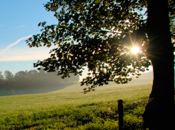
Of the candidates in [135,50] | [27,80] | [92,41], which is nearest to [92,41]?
[92,41]

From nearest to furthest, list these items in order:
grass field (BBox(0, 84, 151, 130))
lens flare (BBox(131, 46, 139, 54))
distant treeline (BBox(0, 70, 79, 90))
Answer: grass field (BBox(0, 84, 151, 130)) < lens flare (BBox(131, 46, 139, 54)) < distant treeline (BBox(0, 70, 79, 90))

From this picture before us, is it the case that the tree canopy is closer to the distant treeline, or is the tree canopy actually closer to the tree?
the tree

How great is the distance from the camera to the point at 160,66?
8.00 meters

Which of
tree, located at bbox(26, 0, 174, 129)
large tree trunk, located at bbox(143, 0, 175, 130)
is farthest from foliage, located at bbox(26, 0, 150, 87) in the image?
large tree trunk, located at bbox(143, 0, 175, 130)

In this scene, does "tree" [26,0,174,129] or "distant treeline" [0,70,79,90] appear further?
"distant treeline" [0,70,79,90]

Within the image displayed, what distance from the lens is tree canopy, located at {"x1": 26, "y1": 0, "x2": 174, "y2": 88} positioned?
952 cm

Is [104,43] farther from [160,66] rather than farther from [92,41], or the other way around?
[160,66]

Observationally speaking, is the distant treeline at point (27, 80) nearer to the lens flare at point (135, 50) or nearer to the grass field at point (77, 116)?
the grass field at point (77, 116)

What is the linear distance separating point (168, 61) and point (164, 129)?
3189 millimetres

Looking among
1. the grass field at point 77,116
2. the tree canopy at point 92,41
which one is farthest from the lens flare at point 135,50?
the grass field at point 77,116

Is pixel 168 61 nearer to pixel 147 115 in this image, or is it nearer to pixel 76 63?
pixel 147 115

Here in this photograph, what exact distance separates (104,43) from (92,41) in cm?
80

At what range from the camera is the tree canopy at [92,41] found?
31.2ft

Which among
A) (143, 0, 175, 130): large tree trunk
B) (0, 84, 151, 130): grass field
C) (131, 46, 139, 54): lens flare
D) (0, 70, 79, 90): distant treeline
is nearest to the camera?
(143, 0, 175, 130): large tree trunk
